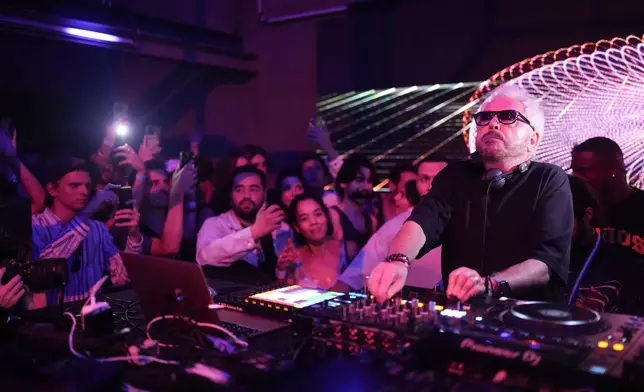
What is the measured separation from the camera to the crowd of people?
193 cm

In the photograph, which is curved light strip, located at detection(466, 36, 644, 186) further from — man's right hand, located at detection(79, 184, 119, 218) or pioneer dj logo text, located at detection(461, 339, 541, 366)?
pioneer dj logo text, located at detection(461, 339, 541, 366)

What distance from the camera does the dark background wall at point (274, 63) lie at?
4.88m

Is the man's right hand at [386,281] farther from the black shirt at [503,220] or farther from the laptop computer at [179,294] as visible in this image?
the black shirt at [503,220]

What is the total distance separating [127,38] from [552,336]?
187 inches

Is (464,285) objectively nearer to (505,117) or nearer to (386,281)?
(386,281)

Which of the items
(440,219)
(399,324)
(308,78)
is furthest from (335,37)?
(399,324)

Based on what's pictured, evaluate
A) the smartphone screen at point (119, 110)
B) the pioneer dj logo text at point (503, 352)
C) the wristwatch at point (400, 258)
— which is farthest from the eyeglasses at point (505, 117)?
the smartphone screen at point (119, 110)

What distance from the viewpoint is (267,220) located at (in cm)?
306

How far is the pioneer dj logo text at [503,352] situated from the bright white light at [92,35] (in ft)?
14.6

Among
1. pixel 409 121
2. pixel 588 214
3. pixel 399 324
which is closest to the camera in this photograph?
pixel 399 324

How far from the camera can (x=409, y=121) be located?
227 inches

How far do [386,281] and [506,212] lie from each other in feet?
2.14

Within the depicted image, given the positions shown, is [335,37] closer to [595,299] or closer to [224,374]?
[595,299]

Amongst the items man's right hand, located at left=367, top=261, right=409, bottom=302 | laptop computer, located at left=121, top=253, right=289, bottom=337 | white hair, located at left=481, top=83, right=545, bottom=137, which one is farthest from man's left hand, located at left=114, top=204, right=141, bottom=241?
white hair, located at left=481, top=83, right=545, bottom=137
